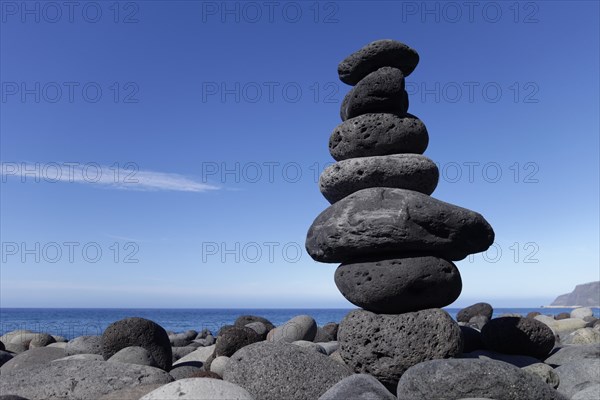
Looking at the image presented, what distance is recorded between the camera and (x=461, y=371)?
6.18m

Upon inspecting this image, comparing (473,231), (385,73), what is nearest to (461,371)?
(473,231)

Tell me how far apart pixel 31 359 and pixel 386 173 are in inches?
309

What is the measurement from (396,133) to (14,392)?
6.38m

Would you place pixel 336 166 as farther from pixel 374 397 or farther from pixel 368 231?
pixel 374 397

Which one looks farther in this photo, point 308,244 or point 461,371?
point 308,244

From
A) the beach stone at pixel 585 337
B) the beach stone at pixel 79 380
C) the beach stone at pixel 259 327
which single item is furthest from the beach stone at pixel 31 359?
the beach stone at pixel 585 337

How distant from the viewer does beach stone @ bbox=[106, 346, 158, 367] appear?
9703 mm

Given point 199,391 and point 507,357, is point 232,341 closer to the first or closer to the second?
point 507,357

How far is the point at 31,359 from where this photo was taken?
11.1m

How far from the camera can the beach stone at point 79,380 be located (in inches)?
284

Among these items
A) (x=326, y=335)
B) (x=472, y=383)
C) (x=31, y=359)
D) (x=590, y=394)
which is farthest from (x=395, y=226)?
(x=326, y=335)

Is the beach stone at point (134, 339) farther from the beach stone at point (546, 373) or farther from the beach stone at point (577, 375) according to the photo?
the beach stone at point (577, 375)

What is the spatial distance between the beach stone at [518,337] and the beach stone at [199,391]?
5265 millimetres

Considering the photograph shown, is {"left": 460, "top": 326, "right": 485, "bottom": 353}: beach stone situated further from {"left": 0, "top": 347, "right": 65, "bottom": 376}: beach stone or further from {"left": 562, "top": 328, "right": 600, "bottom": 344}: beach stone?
{"left": 0, "top": 347, "right": 65, "bottom": 376}: beach stone
